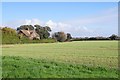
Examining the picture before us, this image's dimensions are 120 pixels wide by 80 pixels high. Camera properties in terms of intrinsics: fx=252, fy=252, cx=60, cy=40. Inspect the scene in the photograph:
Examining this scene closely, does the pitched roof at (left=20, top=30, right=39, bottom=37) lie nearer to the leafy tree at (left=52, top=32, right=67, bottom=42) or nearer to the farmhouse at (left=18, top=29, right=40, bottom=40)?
the farmhouse at (left=18, top=29, right=40, bottom=40)

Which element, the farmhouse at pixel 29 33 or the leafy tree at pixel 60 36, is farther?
the leafy tree at pixel 60 36

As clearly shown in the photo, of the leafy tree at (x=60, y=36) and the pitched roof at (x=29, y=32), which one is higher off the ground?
the pitched roof at (x=29, y=32)

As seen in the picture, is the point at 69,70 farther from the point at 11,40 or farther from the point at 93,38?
the point at 93,38

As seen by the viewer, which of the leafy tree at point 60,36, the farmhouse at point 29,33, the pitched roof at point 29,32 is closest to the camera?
the farmhouse at point 29,33

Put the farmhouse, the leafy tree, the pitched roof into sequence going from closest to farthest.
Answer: the farmhouse, the pitched roof, the leafy tree

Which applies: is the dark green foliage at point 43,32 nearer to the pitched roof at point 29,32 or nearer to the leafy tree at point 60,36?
the pitched roof at point 29,32

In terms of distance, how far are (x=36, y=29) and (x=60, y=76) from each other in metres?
123

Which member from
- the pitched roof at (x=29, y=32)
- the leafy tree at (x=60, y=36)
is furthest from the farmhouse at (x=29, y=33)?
the leafy tree at (x=60, y=36)

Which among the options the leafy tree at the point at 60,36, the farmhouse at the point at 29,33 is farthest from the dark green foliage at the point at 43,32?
the leafy tree at the point at 60,36

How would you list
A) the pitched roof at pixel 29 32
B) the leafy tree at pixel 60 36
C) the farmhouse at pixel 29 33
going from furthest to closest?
the leafy tree at pixel 60 36 < the pitched roof at pixel 29 32 < the farmhouse at pixel 29 33

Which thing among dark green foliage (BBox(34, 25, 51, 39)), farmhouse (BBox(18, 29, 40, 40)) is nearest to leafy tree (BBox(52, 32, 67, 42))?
dark green foliage (BBox(34, 25, 51, 39))

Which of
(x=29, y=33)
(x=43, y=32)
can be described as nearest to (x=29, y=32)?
(x=29, y=33)

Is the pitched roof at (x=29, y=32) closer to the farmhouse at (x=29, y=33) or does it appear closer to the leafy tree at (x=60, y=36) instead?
the farmhouse at (x=29, y=33)

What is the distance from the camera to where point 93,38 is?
4550 inches
